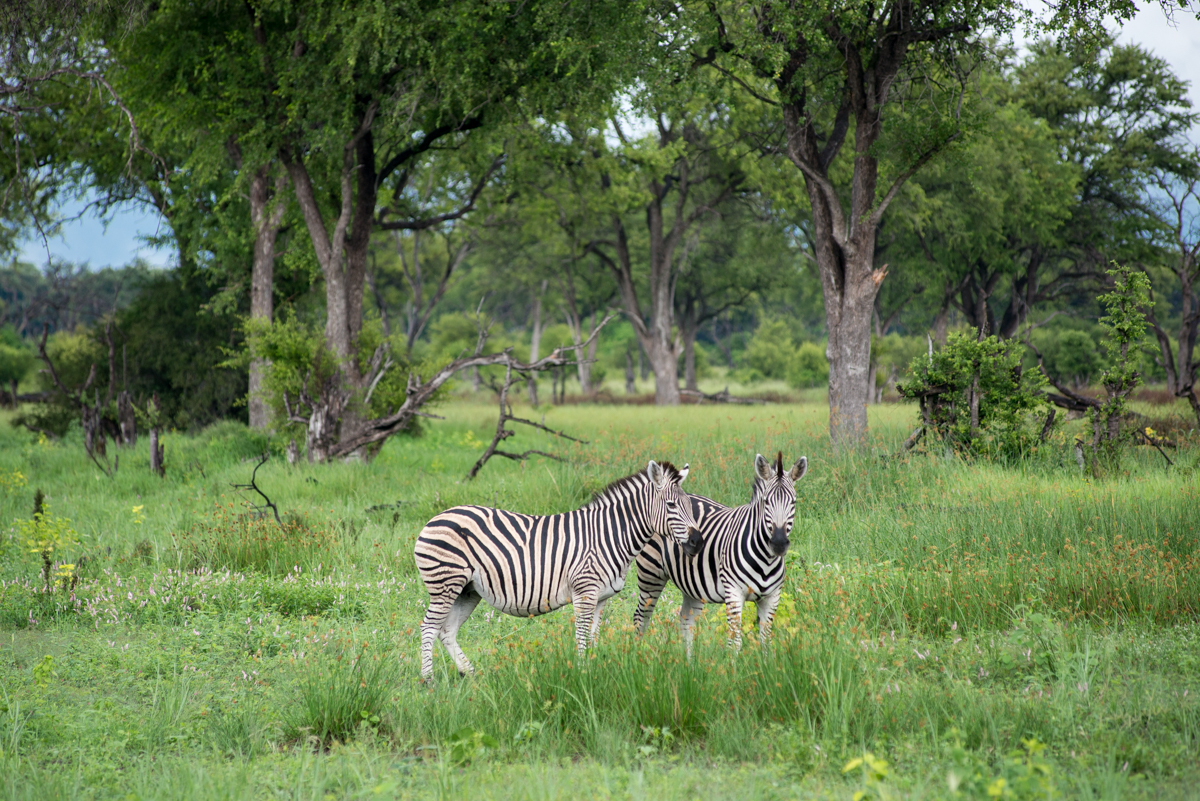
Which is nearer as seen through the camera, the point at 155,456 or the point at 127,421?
the point at 155,456

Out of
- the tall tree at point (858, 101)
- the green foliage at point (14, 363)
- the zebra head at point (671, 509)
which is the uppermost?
the tall tree at point (858, 101)

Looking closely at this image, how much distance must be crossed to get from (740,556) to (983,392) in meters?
9.01

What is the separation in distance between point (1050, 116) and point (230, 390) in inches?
1211

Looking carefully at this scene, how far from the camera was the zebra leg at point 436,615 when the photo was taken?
6.20 meters

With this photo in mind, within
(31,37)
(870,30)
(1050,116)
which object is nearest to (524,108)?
Result: (870,30)

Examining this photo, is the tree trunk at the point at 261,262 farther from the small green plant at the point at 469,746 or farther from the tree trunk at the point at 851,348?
the small green plant at the point at 469,746

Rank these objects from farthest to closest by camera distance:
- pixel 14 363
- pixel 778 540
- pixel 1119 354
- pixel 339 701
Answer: pixel 14 363 → pixel 1119 354 → pixel 778 540 → pixel 339 701

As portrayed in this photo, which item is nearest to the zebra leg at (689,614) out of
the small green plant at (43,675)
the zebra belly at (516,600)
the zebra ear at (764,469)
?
the zebra belly at (516,600)

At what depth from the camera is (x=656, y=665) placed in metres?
5.25

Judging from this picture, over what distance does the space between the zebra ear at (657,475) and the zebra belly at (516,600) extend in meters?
1.01

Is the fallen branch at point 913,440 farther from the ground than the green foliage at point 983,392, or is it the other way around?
the green foliage at point 983,392

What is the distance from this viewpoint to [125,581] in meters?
8.70

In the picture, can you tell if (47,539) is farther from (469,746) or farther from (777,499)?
(777,499)

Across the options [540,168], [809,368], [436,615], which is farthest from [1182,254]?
[436,615]
